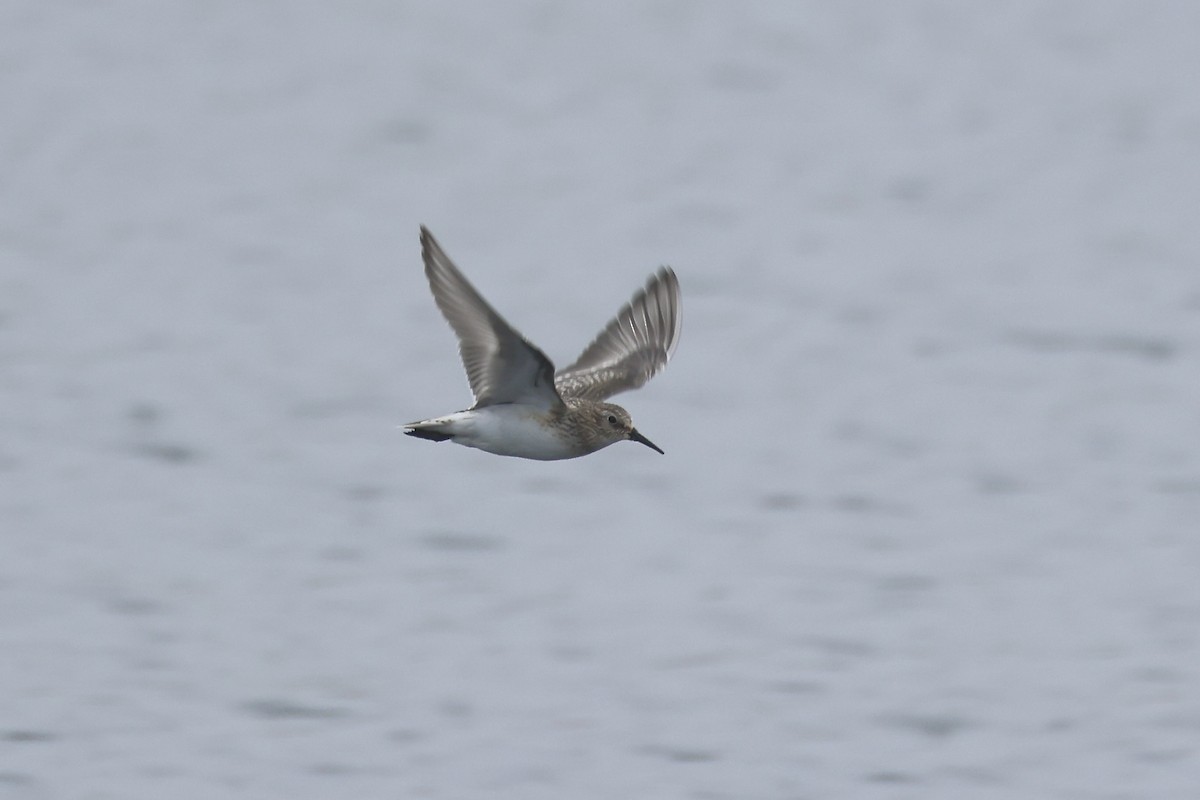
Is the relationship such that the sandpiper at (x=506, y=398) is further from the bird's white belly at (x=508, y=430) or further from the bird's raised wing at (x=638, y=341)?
the bird's raised wing at (x=638, y=341)

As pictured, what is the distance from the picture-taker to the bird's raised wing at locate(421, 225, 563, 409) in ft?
28.6

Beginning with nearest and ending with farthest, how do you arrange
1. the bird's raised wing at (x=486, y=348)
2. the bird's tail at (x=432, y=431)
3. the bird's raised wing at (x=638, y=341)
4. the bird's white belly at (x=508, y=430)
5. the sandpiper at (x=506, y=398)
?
the bird's raised wing at (x=486, y=348) → the sandpiper at (x=506, y=398) → the bird's tail at (x=432, y=431) → the bird's white belly at (x=508, y=430) → the bird's raised wing at (x=638, y=341)

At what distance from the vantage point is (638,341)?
1145 cm

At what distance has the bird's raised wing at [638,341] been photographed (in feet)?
36.6

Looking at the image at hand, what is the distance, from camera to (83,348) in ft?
57.1

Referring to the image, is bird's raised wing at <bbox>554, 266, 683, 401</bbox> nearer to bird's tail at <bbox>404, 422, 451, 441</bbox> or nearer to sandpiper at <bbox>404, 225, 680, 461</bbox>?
sandpiper at <bbox>404, 225, 680, 461</bbox>

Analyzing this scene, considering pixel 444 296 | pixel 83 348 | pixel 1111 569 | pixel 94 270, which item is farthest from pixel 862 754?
pixel 94 270

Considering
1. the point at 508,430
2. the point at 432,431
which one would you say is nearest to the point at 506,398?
the point at 508,430

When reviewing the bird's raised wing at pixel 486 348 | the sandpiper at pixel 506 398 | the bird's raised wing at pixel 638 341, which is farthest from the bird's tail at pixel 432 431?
the bird's raised wing at pixel 638 341

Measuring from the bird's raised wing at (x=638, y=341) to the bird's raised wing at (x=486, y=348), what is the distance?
1.56 meters

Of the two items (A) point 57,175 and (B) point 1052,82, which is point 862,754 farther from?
(B) point 1052,82

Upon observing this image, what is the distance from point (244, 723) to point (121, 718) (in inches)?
26.2

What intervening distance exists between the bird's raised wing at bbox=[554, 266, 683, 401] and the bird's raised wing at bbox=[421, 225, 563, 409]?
1564 mm

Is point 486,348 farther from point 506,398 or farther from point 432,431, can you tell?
point 432,431
